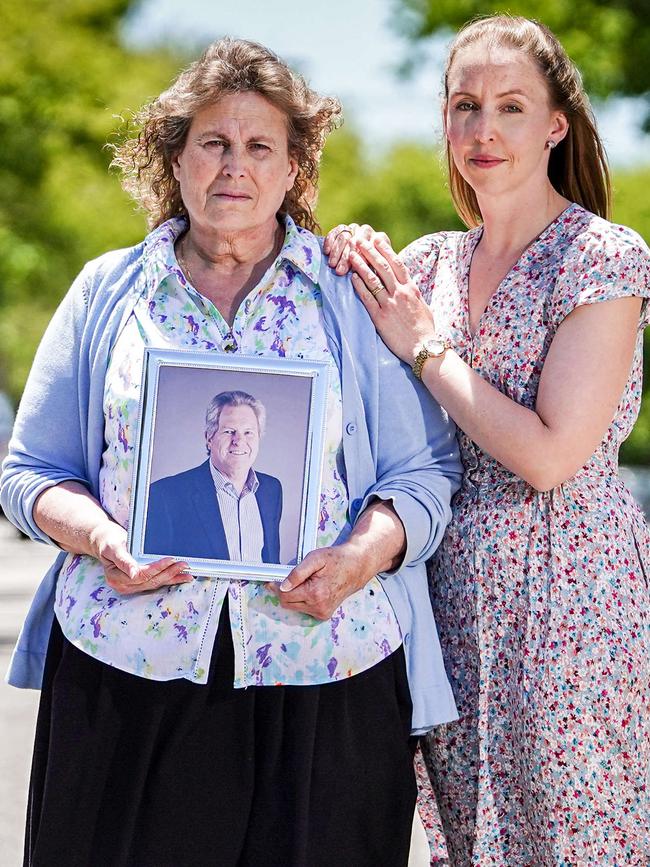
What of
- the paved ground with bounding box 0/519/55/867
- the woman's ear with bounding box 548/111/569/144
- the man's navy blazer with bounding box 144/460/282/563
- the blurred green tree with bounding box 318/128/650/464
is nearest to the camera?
the man's navy blazer with bounding box 144/460/282/563

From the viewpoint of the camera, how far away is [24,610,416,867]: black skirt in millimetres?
2904

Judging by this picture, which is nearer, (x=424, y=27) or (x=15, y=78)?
(x=424, y=27)

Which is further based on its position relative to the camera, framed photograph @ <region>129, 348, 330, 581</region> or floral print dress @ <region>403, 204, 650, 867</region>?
floral print dress @ <region>403, 204, 650, 867</region>

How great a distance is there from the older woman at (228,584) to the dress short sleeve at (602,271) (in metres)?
0.44

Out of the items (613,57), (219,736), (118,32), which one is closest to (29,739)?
(219,736)

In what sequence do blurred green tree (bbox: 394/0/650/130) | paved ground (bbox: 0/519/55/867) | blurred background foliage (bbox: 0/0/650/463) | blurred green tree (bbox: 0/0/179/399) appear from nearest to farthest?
paved ground (bbox: 0/519/55/867) → blurred green tree (bbox: 394/0/650/130) → blurred background foliage (bbox: 0/0/650/463) → blurred green tree (bbox: 0/0/179/399)

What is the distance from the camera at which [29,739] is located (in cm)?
668

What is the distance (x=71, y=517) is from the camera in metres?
3.04

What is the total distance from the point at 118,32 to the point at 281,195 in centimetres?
2523

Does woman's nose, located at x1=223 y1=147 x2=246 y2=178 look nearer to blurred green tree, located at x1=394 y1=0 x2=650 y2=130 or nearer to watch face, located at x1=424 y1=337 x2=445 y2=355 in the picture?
watch face, located at x1=424 y1=337 x2=445 y2=355

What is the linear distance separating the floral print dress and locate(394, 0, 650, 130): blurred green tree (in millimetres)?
9327

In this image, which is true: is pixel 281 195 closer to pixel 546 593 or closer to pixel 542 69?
pixel 542 69

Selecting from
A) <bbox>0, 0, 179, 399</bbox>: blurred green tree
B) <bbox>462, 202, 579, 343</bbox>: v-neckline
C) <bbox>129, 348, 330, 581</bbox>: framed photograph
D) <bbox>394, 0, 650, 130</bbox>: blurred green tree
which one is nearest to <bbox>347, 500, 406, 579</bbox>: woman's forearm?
<bbox>129, 348, 330, 581</bbox>: framed photograph

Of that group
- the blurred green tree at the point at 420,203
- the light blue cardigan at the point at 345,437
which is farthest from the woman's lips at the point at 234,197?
the blurred green tree at the point at 420,203
